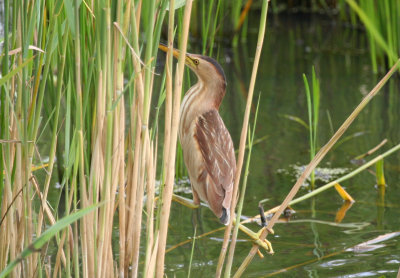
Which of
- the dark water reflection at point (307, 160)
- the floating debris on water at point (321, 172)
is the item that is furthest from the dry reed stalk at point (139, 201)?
the floating debris on water at point (321, 172)

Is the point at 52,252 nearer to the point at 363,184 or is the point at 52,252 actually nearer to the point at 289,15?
the point at 363,184

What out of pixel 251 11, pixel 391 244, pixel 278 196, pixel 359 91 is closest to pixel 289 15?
pixel 251 11

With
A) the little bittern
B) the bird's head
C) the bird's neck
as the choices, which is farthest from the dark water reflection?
the bird's head

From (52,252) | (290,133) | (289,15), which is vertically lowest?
(52,252)

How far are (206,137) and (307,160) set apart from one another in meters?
1.20

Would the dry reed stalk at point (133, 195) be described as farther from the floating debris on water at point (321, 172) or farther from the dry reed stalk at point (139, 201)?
the floating debris on water at point (321, 172)

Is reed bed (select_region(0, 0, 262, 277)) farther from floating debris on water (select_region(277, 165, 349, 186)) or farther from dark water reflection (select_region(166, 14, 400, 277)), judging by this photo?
floating debris on water (select_region(277, 165, 349, 186))

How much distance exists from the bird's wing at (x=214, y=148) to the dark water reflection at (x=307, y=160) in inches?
11.1

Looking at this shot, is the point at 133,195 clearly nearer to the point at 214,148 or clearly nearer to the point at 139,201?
the point at 139,201

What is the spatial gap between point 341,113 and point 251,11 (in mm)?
3504

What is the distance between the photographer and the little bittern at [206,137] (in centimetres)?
224

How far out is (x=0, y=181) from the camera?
1.63 m

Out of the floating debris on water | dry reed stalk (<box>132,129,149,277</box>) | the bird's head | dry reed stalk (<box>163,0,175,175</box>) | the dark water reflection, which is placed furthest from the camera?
the floating debris on water

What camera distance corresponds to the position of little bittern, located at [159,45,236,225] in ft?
7.36
